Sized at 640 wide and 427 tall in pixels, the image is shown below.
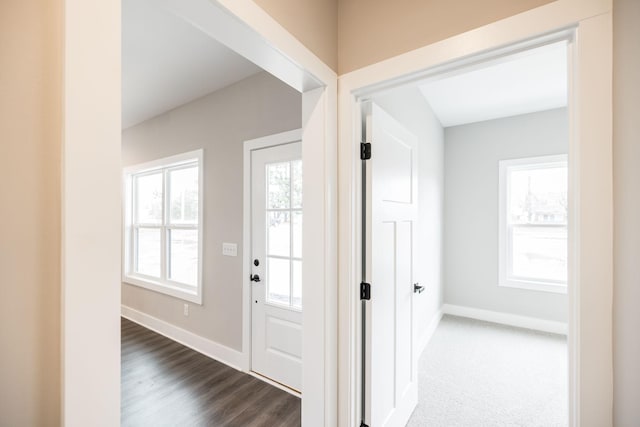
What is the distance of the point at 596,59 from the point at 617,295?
73cm

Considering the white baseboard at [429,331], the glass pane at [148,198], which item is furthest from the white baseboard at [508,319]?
the glass pane at [148,198]

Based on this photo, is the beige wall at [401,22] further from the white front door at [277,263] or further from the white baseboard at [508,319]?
the white baseboard at [508,319]

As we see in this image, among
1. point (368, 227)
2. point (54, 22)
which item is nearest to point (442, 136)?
point (368, 227)

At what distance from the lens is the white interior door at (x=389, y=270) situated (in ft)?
4.70

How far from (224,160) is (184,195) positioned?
946 mm

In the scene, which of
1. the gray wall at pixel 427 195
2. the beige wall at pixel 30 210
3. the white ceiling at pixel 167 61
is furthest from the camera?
the gray wall at pixel 427 195

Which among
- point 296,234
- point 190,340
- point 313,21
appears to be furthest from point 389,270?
point 190,340

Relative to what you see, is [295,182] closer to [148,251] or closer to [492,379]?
[492,379]

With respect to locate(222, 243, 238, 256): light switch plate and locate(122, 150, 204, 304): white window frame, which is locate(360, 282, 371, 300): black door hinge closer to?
locate(222, 243, 238, 256): light switch plate

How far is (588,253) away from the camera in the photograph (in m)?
0.84

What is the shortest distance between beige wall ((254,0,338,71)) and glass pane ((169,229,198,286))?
8.24 feet

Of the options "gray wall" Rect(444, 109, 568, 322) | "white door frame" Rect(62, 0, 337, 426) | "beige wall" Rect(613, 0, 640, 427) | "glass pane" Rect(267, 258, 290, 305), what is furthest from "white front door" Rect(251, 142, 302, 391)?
"gray wall" Rect(444, 109, 568, 322)

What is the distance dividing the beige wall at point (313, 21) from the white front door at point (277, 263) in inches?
35.6

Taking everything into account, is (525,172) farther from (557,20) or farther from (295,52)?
(295,52)
